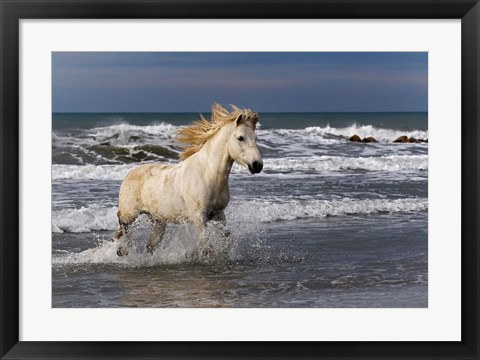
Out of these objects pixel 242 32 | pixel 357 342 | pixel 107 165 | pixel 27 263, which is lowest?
pixel 357 342

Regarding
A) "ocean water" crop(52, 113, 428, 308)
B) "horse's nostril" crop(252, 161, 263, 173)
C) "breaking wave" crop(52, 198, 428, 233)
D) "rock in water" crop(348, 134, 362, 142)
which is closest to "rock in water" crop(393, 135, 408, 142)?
"ocean water" crop(52, 113, 428, 308)

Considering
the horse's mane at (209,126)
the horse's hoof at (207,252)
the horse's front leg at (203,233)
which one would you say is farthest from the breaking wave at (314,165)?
the horse's hoof at (207,252)

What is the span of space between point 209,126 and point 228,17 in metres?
1.59

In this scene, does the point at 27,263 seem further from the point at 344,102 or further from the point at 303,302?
the point at 344,102

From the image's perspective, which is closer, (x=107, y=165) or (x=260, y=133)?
(x=107, y=165)

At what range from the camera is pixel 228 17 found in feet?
17.6

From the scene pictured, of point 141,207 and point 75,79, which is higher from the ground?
point 75,79

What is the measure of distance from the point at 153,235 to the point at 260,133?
4.54 metres

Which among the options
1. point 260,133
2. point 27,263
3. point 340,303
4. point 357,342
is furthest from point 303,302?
point 260,133

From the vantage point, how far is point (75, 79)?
19.3ft

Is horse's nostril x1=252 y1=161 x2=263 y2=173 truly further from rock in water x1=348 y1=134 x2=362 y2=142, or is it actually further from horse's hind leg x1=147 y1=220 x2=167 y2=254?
rock in water x1=348 y1=134 x2=362 y2=142

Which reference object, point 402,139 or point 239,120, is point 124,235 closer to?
point 239,120

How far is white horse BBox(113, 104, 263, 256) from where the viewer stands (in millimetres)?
6473

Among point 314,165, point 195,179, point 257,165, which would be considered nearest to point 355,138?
point 314,165
